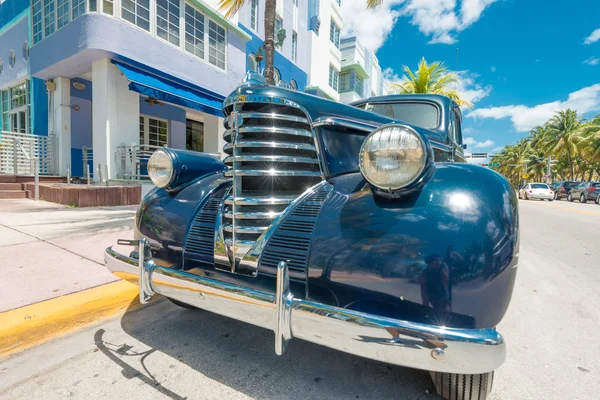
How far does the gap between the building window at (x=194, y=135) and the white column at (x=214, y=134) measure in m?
2.61

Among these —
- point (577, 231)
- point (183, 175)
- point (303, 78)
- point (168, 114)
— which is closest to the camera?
point (183, 175)

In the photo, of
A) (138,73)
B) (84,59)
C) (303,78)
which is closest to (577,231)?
(138,73)

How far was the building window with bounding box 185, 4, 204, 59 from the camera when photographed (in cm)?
965

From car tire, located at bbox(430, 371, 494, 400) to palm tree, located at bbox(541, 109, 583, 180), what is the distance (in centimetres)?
4224

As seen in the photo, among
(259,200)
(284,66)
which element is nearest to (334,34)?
(284,66)

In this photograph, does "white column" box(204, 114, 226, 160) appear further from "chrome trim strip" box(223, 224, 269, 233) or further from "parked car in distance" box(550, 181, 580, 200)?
"parked car in distance" box(550, 181, 580, 200)

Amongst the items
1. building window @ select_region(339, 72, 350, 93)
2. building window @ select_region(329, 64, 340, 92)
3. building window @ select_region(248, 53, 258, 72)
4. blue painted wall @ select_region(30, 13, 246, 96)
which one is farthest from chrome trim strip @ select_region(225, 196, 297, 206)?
building window @ select_region(339, 72, 350, 93)

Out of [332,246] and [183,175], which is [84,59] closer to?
[183,175]

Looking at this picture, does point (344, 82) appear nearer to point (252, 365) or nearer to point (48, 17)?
point (48, 17)

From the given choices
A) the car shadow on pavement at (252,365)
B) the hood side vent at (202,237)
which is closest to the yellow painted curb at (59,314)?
the car shadow on pavement at (252,365)

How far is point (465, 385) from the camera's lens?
4.30ft

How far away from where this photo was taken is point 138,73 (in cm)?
793

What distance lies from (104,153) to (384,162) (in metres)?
8.74

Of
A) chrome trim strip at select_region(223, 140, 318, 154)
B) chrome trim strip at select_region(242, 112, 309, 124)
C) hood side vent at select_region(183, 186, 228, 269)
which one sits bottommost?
hood side vent at select_region(183, 186, 228, 269)
